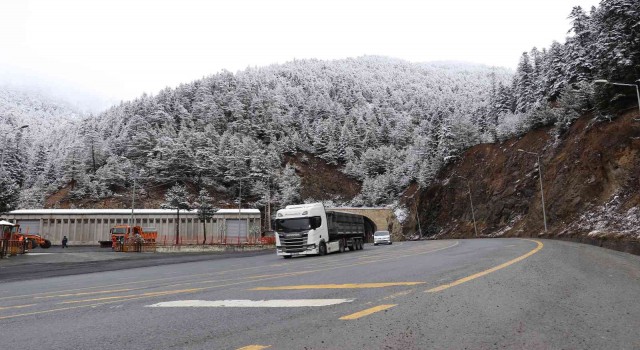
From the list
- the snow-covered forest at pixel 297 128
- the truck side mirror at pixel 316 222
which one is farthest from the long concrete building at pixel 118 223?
the truck side mirror at pixel 316 222

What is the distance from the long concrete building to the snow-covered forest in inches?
240

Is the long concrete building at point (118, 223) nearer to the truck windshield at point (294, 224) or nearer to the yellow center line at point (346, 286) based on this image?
the truck windshield at point (294, 224)

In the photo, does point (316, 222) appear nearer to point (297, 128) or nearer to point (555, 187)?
point (555, 187)

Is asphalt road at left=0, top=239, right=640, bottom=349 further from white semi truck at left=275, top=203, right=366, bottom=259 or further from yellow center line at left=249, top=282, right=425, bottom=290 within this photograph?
white semi truck at left=275, top=203, right=366, bottom=259

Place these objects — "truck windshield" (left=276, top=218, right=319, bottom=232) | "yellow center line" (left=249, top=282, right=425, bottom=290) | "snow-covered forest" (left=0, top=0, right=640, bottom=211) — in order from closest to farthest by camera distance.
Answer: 1. "yellow center line" (left=249, top=282, right=425, bottom=290)
2. "truck windshield" (left=276, top=218, right=319, bottom=232)
3. "snow-covered forest" (left=0, top=0, right=640, bottom=211)

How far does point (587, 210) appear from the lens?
44.2 metres

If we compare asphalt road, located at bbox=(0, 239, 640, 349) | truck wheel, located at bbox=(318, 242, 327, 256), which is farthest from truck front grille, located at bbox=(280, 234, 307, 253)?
asphalt road, located at bbox=(0, 239, 640, 349)

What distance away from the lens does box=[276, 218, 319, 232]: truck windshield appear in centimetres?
2870

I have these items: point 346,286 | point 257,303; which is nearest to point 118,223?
point 346,286

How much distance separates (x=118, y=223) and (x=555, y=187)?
2334 inches

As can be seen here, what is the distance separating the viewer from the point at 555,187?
2015 inches

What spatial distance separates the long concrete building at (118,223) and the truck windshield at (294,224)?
1404 inches

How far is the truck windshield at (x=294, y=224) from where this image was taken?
2870 centimetres

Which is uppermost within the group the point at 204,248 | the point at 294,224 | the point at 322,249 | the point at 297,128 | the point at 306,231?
the point at 297,128
